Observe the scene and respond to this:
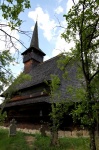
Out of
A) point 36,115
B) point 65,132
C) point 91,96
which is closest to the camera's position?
point 91,96

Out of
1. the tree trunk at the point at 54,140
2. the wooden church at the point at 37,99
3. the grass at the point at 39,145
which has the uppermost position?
the wooden church at the point at 37,99

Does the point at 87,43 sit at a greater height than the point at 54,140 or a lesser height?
greater

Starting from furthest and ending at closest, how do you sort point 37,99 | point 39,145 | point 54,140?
point 37,99 → point 39,145 → point 54,140

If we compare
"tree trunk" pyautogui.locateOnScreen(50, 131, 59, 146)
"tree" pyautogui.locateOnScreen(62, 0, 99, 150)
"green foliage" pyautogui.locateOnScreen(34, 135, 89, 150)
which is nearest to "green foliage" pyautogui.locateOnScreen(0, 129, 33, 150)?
"green foliage" pyautogui.locateOnScreen(34, 135, 89, 150)

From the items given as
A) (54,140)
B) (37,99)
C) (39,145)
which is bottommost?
(39,145)

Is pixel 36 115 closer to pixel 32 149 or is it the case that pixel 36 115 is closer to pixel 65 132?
pixel 65 132

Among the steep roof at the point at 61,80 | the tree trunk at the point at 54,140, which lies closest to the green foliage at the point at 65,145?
the tree trunk at the point at 54,140

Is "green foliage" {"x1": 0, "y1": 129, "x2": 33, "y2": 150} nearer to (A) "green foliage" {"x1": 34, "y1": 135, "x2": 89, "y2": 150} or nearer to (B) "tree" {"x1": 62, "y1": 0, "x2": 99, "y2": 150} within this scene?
(A) "green foliage" {"x1": 34, "y1": 135, "x2": 89, "y2": 150}

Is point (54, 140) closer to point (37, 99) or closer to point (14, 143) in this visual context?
point (14, 143)

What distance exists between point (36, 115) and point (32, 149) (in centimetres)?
813

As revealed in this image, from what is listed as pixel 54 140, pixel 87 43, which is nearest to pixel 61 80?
pixel 54 140

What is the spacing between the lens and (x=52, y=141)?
44.0ft

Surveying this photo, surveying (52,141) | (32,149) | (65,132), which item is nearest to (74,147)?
(52,141)

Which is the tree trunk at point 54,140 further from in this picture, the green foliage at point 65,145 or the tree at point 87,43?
the tree at point 87,43
